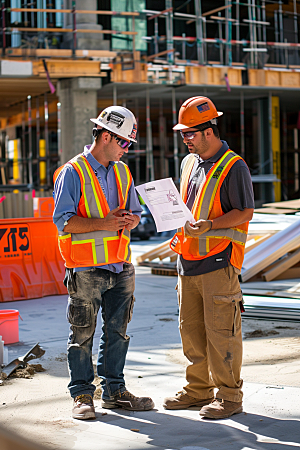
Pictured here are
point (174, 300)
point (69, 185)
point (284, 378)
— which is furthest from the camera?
point (174, 300)

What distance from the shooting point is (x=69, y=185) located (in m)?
4.18

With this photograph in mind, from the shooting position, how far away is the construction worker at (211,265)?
4.18 m

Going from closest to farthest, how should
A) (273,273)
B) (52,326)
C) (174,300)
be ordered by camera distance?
(52,326) < (174,300) < (273,273)

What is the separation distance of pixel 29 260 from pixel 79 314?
5.69 metres

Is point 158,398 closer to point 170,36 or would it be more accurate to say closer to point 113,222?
point 113,222

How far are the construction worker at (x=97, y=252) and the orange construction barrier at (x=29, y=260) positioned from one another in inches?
205

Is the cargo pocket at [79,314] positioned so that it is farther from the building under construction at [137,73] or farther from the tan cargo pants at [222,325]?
the building under construction at [137,73]

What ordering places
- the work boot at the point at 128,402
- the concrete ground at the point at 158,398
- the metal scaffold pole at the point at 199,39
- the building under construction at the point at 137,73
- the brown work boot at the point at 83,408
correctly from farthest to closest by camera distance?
the metal scaffold pole at the point at 199,39 < the building under construction at the point at 137,73 < the work boot at the point at 128,402 < the brown work boot at the point at 83,408 < the concrete ground at the point at 158,398

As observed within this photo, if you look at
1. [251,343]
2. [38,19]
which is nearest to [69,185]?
[251,343]

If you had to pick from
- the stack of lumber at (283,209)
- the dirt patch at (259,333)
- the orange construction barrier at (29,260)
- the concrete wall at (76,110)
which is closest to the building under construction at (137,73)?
the concrete wall at (76,110)

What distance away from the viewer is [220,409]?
4137mm

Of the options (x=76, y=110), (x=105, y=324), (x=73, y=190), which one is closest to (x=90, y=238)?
(x=73, y=190)

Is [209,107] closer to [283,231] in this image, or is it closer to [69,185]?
[69,185]

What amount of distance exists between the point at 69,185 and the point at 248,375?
242cm
